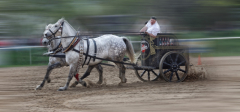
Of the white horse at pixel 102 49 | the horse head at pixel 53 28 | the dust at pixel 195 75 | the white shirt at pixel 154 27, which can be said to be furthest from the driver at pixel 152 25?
the dust at pixel 195 75

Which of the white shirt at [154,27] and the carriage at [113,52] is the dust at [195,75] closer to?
the carriage at [113,52]

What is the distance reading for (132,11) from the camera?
1.35 m

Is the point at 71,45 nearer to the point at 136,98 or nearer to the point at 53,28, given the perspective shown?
the point at 53,28

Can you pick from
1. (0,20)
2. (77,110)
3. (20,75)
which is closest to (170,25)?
(0,20)

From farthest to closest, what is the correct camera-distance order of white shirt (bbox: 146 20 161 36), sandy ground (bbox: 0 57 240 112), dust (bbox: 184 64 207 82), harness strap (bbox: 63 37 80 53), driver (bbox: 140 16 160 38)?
dust (bbox: 184 64 207 82) → harness strap (bbox: 63 37 80 53) → sandy ground (bbox: 0 57 240 112) → white shirt (bbox: 146 20 161 36) → driver (bbox: 140 16 160 38)

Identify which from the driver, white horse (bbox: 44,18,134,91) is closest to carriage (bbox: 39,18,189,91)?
white horse (bbox: 44,18,134,91)

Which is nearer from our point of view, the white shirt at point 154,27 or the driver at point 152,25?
the driver at point 152,25

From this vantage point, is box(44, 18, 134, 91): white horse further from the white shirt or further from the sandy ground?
the white shirt

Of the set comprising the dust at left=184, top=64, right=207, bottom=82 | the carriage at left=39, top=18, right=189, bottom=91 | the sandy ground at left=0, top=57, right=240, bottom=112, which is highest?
the carriage at left=39, top=18, right=189, bottom=91

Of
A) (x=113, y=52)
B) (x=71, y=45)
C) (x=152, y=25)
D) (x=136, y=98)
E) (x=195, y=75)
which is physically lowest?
(x=136, y=98)

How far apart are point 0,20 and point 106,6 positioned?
1.55 ft

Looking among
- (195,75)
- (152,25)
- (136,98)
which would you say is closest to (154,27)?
(152,25)

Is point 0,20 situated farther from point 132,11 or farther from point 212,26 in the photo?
point 212,26

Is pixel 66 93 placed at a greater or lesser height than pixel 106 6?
lesser
